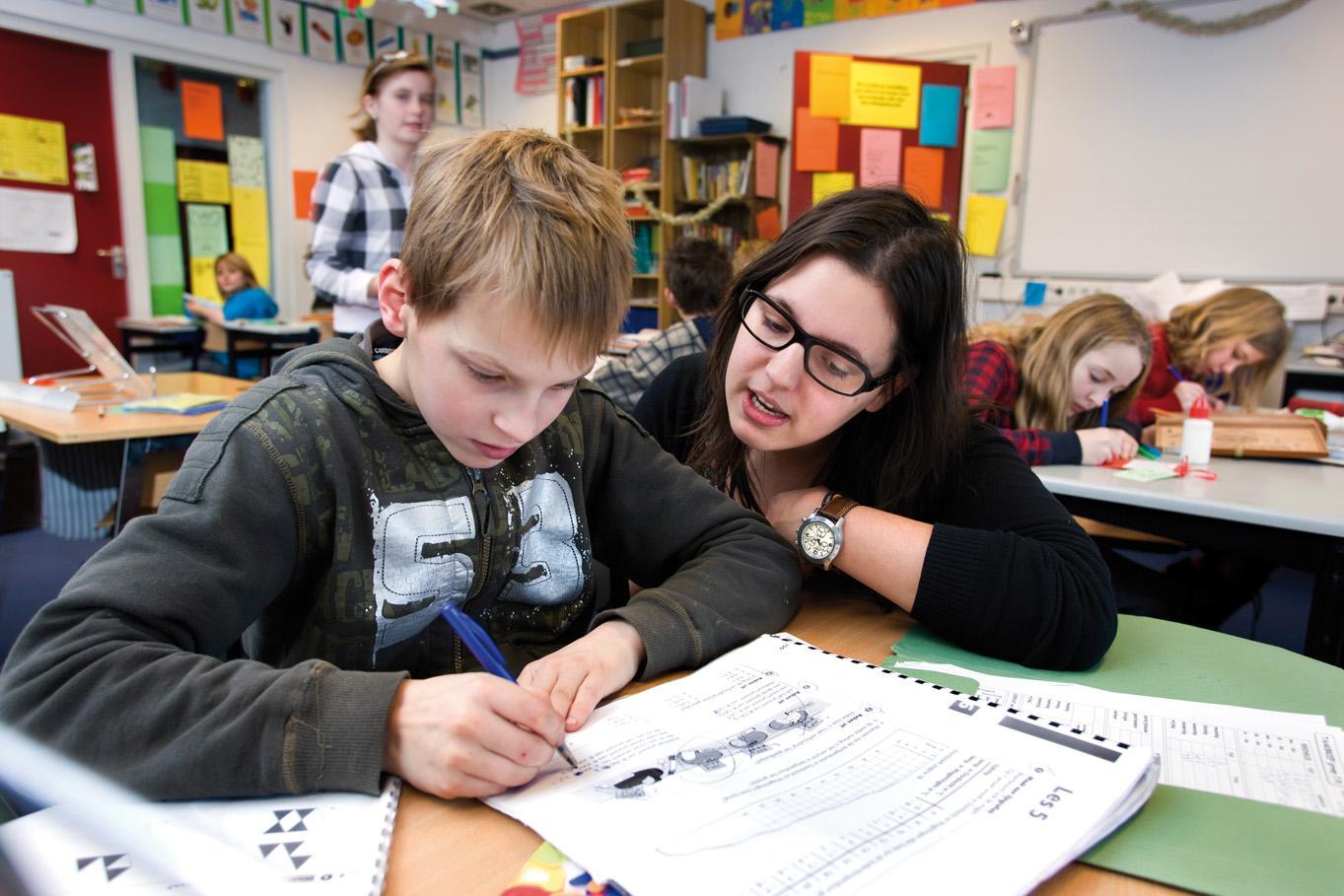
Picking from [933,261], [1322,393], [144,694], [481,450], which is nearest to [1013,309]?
[1322,393]

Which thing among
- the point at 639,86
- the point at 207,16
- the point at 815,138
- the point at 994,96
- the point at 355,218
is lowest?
the point at 355,218

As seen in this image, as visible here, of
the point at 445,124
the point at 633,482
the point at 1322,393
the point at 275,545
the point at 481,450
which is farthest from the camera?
the point at 445,124

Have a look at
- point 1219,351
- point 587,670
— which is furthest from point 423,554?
point 1219,351

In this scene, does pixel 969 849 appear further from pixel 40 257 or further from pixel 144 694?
pixel 40 257

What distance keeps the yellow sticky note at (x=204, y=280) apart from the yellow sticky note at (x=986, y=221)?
176 inches

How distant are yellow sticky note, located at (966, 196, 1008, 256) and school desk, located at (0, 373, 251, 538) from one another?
3.72 meters

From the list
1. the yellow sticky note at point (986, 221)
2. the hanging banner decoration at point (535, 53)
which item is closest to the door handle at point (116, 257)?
the hanging banner decoration at point (535, 53)

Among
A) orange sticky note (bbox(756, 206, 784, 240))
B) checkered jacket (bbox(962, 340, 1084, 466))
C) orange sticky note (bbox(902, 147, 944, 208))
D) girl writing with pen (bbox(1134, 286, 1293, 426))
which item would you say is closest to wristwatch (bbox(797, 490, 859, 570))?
checkered jacket (bbox(962, 340, 1084, 466))

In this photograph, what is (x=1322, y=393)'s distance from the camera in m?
3.49

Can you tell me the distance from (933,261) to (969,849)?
0.72 m

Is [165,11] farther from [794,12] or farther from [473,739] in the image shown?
[473,739]

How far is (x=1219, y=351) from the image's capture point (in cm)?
298

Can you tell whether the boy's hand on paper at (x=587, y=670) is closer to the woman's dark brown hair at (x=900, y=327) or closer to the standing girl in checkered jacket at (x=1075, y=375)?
the woman's dark brown hair at (x=900, y=327)

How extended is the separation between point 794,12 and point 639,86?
1051 mm
